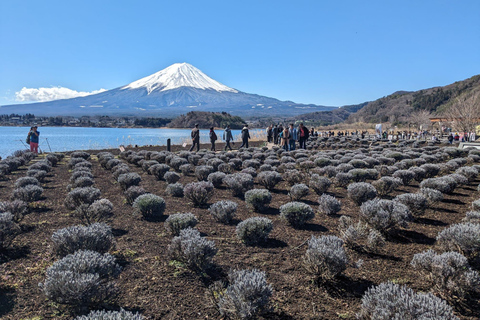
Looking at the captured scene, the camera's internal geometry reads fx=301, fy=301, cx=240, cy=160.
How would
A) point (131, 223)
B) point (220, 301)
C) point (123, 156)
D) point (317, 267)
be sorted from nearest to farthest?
1. point (220, 301)
2. point (317, 267)
3. point (131, 223)
4. point (123, 156)

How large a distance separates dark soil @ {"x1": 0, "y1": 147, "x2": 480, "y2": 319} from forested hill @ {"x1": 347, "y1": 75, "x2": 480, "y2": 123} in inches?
3243

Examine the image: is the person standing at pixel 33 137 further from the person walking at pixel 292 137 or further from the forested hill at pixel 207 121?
the forested hill at pixel 207 121

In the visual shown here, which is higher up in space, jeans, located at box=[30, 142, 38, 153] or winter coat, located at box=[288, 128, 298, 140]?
winter coat, located at box=[288, 128, 298, 140]

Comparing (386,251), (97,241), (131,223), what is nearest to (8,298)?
(97,241)

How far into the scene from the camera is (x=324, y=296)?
330 cm

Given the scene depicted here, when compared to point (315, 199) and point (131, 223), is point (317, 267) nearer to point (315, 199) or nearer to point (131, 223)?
point (131, 223)

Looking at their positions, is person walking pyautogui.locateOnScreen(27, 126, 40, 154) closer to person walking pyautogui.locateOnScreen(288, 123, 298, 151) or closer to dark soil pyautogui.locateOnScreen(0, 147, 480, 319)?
dark soil pyautogui.locateOnScreen(0, 147, 480, 319)

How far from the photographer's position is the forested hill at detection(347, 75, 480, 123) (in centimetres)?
9150

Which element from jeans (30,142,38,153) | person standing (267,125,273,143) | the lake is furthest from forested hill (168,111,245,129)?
jeans (30,142,38,153)

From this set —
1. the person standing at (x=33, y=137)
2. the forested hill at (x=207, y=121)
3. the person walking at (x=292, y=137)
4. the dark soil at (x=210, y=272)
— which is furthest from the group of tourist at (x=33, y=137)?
the forested hill at (x=207, y=121)

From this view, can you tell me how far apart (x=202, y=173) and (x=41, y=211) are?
485cm

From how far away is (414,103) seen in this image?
4186 inches

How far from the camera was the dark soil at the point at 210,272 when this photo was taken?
3045 millimetres

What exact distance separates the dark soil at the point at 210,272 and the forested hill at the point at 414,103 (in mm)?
82379
